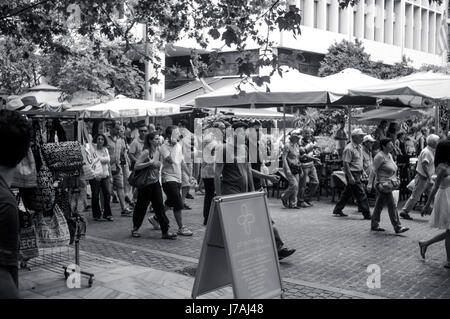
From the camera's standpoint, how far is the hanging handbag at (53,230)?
596cm

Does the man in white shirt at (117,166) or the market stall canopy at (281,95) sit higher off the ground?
the market stall canopy at (281,95)

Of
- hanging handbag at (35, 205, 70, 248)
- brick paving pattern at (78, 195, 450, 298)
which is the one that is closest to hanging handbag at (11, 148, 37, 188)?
hanging handbag at (35, 205, 70, 248)

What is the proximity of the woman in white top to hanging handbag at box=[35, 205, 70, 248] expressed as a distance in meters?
4.89

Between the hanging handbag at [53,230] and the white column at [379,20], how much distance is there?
41.0 metres

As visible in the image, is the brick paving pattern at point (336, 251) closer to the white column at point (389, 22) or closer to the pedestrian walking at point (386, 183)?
the pedestrian walking at point (386, 183)

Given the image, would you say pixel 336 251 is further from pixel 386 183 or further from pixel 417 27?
pixel 417 27

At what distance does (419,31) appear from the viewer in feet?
160

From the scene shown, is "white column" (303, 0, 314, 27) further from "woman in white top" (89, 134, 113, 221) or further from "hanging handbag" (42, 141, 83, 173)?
"hanging handbag" (42, 141, 83, 173)

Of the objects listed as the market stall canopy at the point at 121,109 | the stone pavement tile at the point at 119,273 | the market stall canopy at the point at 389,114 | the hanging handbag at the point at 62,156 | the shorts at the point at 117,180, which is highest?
the market stall canopy at the point at 121,109

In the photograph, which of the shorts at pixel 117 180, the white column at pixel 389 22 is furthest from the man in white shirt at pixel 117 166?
the white column at pixel 389 22

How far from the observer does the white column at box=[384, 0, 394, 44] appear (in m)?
Answer: 44.5

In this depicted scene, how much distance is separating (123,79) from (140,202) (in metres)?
12.0

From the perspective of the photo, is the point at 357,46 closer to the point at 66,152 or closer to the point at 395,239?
the point at 395,239

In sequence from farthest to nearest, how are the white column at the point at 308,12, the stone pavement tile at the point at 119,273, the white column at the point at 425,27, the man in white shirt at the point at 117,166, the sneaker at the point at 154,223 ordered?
the white column at the point at 425,27
the white column at the point at 308,12
the man in white shirt at the point at 117,166
the sneaker at the point at 154,223
the stone pavement tile at the point at 119,273
